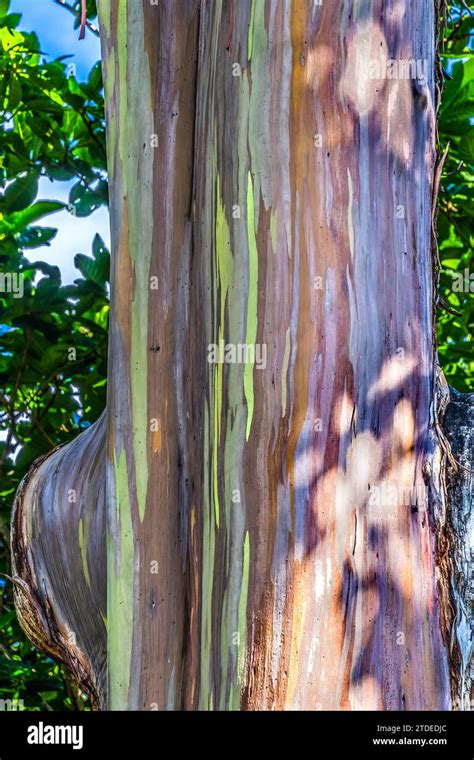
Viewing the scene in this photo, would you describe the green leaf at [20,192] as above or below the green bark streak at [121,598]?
above

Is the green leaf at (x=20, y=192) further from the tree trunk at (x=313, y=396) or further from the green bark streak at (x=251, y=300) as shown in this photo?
the green bark streak at (x=251, y=300)

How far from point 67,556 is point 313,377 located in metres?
0.90

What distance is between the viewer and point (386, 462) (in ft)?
5.20

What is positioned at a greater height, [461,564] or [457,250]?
[457,250]

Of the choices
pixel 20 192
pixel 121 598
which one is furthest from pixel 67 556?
pixel 20 192

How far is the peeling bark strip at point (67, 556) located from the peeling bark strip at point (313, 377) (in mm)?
294

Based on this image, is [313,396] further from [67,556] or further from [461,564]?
[67,556]

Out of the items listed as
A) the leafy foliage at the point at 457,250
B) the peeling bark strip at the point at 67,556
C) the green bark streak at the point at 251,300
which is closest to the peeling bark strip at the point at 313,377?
the green bark streak at the point at 251,300

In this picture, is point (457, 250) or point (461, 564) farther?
point (457, 250)

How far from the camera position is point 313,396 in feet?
5.24

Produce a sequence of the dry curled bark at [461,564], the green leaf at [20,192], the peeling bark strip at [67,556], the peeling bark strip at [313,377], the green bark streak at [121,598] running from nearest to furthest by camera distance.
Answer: the peeling bark strip at [313,377] < the dry curled bark at [461,564] < the green bark streak at [121,598] < the peeling bark strip at [67,556] < the green leaf at [20,192]

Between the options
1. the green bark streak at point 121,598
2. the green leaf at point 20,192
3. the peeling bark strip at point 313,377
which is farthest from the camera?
the green leaf at point 20,192

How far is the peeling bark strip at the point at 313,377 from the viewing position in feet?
5.14

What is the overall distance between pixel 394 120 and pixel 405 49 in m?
0.15
